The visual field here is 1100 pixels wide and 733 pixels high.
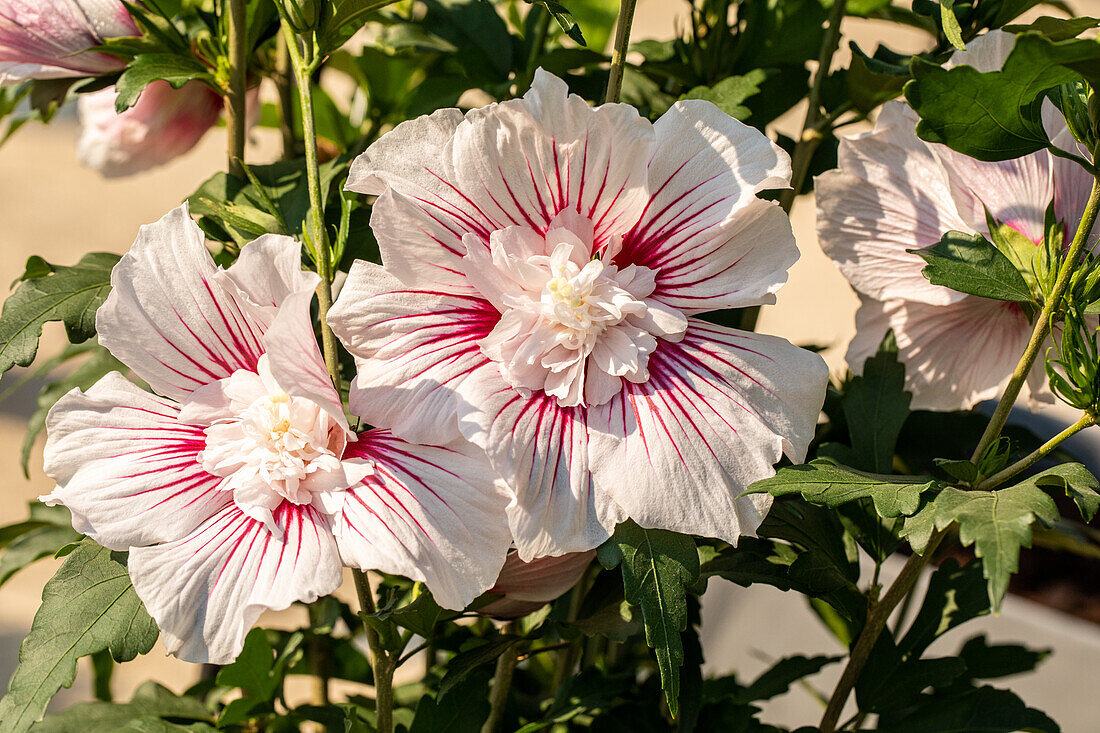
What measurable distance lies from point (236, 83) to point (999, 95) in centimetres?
36

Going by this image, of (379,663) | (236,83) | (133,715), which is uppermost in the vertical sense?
(236,83)

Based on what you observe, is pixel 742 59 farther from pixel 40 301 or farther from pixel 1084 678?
pixel 1084 678

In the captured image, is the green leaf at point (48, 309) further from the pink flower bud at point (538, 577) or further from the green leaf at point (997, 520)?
the green leaf at point (997, 520)

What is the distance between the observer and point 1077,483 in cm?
35

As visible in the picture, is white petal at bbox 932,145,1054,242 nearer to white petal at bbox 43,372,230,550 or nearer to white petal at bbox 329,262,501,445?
white petal at bbox 329,262,501,445

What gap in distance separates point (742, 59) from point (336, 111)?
0.30 meters

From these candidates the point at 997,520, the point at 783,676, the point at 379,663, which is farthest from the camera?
the point at 783,676

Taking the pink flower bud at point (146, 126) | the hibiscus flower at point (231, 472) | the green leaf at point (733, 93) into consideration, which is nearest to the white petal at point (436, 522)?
the hibiscus flower at point (231, 472)

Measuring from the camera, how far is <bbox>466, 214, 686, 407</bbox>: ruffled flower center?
376mm

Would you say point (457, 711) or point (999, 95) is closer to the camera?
point (999, 95)

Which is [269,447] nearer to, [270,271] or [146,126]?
[270,271]

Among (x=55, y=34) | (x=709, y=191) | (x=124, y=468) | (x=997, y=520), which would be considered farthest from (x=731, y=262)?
(x=55, y=34)

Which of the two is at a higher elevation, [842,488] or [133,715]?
[842,488]

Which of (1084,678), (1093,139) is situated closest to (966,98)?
(1093,139)
